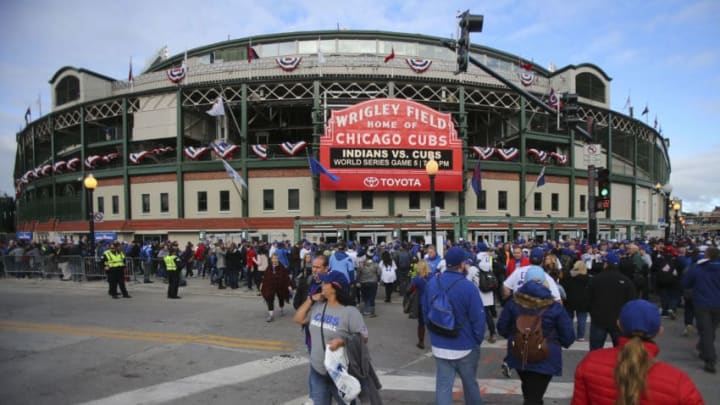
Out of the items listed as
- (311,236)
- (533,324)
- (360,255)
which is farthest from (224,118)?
(533,324)

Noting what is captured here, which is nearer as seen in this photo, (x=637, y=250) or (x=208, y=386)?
(x=208, y=386)

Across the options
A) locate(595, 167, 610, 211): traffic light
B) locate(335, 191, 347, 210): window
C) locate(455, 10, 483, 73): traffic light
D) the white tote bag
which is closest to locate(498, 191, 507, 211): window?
locate(335, 191, 347, 210): window

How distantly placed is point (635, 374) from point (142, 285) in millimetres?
19626

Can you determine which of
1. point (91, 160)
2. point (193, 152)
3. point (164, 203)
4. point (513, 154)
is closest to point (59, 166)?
point (91, 160)

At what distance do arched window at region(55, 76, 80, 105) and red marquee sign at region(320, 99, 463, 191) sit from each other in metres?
23.9

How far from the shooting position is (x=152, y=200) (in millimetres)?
32500

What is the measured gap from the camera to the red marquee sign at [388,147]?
28781mm

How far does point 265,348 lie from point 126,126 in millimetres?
30479

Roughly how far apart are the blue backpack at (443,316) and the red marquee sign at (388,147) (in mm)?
24428

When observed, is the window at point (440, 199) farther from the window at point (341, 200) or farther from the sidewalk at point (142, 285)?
the sidewalk at point (142, 285)

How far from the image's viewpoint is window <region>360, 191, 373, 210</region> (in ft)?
101

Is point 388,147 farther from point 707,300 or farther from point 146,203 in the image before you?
point 707,300

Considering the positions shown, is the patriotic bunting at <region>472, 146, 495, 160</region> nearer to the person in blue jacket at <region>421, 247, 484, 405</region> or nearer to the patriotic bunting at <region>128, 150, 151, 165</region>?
the patriotic bunting at <region>128, 150, 151, 165</region>

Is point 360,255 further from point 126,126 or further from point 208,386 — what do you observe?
point 126,126
